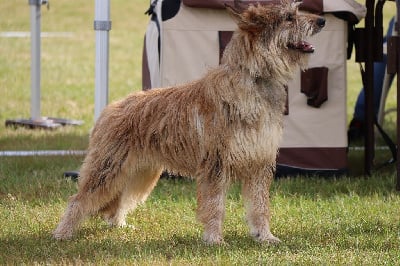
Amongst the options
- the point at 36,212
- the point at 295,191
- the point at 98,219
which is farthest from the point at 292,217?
the point at 36,212

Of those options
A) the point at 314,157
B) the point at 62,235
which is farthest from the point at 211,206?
the point at 314,157

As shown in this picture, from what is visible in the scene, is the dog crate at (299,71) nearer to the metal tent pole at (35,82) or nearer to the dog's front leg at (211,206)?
the dog's front leg at (211,206)

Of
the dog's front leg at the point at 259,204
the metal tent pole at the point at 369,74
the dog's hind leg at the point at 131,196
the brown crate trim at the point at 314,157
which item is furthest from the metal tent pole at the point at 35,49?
the dog's front leg at the point at 259,204

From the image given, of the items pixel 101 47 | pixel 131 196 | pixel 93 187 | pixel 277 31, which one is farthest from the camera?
pixel 101 47

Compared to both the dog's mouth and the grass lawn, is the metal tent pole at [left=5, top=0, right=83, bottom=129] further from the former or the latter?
the dog's mouth

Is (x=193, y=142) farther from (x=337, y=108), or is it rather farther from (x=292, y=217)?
(x=337, y=108)

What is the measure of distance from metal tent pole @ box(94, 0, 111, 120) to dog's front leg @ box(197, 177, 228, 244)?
7.41 feet

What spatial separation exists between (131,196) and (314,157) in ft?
7.35

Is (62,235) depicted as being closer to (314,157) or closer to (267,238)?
(267,238)

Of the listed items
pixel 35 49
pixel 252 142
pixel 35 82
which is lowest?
pixel 35 82

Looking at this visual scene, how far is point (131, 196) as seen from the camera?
6430 mm

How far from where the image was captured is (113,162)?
611cm

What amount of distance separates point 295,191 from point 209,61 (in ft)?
4.40

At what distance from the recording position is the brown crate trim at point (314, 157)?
8.07 m
